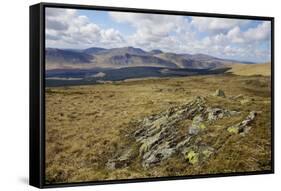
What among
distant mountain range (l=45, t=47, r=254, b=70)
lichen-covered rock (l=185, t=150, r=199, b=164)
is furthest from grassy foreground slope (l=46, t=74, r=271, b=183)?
distant mountain range (l=45, t=47, r=254, b=70)

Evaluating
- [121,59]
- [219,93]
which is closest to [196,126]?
[219,93]

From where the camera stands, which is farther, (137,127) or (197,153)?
(197,153)

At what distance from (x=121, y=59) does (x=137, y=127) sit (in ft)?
2.76

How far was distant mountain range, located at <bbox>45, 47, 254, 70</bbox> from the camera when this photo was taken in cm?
823

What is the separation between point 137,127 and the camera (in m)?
8.60

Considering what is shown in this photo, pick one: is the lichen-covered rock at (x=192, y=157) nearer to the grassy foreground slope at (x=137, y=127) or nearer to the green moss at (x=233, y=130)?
the grassy foreground slope at (x=137, y=127)

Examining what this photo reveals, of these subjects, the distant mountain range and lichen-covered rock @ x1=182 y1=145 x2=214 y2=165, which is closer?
the distant mountain range

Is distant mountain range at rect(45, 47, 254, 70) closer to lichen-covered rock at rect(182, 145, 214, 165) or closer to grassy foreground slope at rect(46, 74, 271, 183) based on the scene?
grassy foreground slope at rect(46, 74, 271, 183)

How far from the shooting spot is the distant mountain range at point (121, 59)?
8.23m

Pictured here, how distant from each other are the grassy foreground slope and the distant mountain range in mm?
208

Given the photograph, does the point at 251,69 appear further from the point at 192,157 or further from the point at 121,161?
the point at 121,161

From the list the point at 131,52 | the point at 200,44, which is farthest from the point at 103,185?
the point at 200,44

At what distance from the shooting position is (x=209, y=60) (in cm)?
916

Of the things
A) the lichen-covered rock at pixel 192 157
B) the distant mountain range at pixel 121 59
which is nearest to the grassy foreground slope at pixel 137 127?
the lichen-covered rock at pixel 192 157
